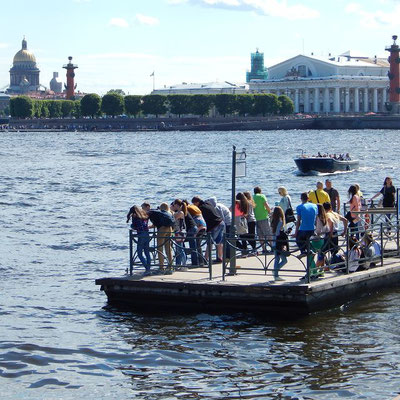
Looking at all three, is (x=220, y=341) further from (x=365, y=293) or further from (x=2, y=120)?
(x=2, y=120)

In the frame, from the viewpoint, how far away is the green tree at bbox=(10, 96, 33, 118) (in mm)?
162125

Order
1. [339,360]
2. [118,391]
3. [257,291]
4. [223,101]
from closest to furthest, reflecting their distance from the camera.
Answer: [118,391] → [339,360] → [257,291] → [223,101]

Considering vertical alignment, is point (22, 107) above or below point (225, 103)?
below

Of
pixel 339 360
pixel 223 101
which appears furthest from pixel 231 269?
pixel 223 101

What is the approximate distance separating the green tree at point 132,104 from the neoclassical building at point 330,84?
29697 millimetres

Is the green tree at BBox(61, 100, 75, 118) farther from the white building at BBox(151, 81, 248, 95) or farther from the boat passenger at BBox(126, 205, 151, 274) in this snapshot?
the boat passenger at BBox(126, 205, 151, 274)

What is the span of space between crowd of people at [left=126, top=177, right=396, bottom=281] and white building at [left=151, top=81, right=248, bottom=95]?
159m

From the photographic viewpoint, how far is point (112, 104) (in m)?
155

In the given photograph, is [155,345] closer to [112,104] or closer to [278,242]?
[278,242]

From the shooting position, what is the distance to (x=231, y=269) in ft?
47.8

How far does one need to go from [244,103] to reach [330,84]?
76.3 feet

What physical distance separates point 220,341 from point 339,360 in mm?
1605

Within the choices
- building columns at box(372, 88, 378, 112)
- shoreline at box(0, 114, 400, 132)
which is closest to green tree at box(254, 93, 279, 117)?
shoreline at box(0, 114, 400, 132)

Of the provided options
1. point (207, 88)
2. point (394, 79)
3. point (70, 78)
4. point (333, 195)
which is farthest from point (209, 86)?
point (333, 195)
